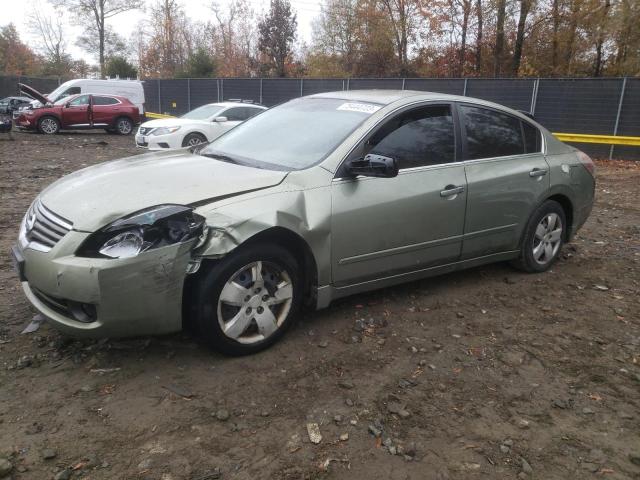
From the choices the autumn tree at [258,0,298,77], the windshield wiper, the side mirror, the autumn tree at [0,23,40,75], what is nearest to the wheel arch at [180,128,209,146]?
the windshield wiper

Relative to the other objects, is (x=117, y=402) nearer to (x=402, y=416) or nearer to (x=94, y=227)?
(x=94, y=227)

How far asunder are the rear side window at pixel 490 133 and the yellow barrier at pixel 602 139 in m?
10.4

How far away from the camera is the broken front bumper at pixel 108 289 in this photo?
277 cm

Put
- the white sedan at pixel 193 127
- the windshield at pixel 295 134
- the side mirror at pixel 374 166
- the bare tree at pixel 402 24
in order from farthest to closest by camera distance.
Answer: the bare tree at pixel 402 24 → the white sedan at pixel 193 127 → the windshield at pixel 295 134 → the side mirror at pixel 374 166

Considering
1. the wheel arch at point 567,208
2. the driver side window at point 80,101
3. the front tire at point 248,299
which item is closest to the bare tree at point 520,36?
the driver side window at point 80,101

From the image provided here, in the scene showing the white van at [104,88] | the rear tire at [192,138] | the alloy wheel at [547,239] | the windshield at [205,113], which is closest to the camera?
the alloy wheel at [547,239]

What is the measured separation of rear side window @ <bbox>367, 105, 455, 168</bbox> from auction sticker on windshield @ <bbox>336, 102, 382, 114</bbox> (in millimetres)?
164

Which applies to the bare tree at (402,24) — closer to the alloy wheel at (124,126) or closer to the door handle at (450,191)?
the alloy wheel at (124,126)

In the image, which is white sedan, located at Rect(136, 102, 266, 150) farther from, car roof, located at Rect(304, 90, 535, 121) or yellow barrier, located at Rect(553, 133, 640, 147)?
car roof, located at Rect(304, 90, 535, 121)

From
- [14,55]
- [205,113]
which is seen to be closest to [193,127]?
[205,113]

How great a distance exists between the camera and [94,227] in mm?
2846

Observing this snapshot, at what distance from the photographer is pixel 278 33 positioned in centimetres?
3688

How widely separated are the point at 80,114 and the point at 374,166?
1788 cm

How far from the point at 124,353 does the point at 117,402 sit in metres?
0.52
